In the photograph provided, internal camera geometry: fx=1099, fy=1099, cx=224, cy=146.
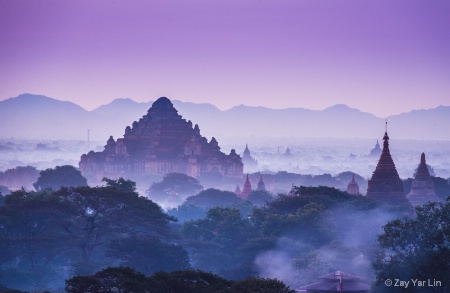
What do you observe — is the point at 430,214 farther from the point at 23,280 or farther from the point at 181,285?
the point at 23,280

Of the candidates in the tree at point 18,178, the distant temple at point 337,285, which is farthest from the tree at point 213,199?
the distant temple at point 337,285

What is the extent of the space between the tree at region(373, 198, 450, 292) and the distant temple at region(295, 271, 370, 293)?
3.78 ft

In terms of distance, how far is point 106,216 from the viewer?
224ft

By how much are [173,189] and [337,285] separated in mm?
98749

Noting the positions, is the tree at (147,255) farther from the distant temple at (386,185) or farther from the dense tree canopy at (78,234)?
the distant temple at (386,185)

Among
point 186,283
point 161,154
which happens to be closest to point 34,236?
point 186,283

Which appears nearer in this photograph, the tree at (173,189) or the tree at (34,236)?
the tree at (34,236)

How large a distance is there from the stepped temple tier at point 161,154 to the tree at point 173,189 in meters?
16.6

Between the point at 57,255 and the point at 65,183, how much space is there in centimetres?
6004

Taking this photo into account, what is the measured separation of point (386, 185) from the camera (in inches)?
3487

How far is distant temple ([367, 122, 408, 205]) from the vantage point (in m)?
87.8

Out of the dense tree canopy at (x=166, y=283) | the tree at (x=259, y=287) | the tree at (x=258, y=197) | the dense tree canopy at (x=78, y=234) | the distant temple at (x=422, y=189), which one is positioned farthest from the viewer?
the tree at (x=258, y=197)

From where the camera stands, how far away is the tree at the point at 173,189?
14125 centimetres

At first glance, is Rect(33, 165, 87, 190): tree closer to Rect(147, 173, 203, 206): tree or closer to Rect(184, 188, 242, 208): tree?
Rect(147, 173, 203, 206): tree
